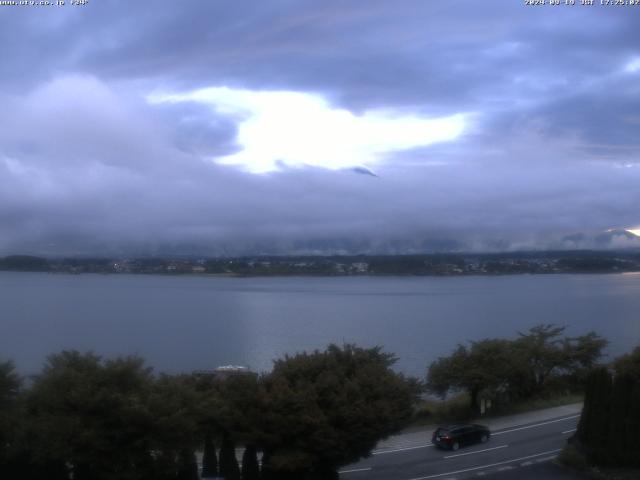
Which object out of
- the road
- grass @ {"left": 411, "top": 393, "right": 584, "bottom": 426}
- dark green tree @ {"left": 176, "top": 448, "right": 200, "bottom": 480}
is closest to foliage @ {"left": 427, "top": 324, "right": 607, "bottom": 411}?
grass @ {"left": 411, "top": 393, "right": 584, "bottom": 426}

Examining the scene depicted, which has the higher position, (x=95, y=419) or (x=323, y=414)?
(x=95, y=419)

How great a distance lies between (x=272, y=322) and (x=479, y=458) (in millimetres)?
49842

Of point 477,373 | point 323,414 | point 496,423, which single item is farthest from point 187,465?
point 477,373

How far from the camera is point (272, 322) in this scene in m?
70.5

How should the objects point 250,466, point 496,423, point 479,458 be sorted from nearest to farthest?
point 250,466, point 479,458, point 496,423

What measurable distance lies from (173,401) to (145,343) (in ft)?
143

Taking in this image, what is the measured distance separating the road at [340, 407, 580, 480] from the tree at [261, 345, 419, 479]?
2935 millimetres

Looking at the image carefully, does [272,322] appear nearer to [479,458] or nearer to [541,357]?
[541,357]

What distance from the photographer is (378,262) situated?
152625mm

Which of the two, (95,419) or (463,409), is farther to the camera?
(463,409)

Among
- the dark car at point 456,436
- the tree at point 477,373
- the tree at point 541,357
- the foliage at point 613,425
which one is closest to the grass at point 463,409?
the tree at point 477,373

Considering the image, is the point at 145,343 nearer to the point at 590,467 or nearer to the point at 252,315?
the point at 252,315

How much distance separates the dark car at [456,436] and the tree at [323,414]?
538cm

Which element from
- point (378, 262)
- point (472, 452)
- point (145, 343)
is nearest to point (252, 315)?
point (145, 343)
